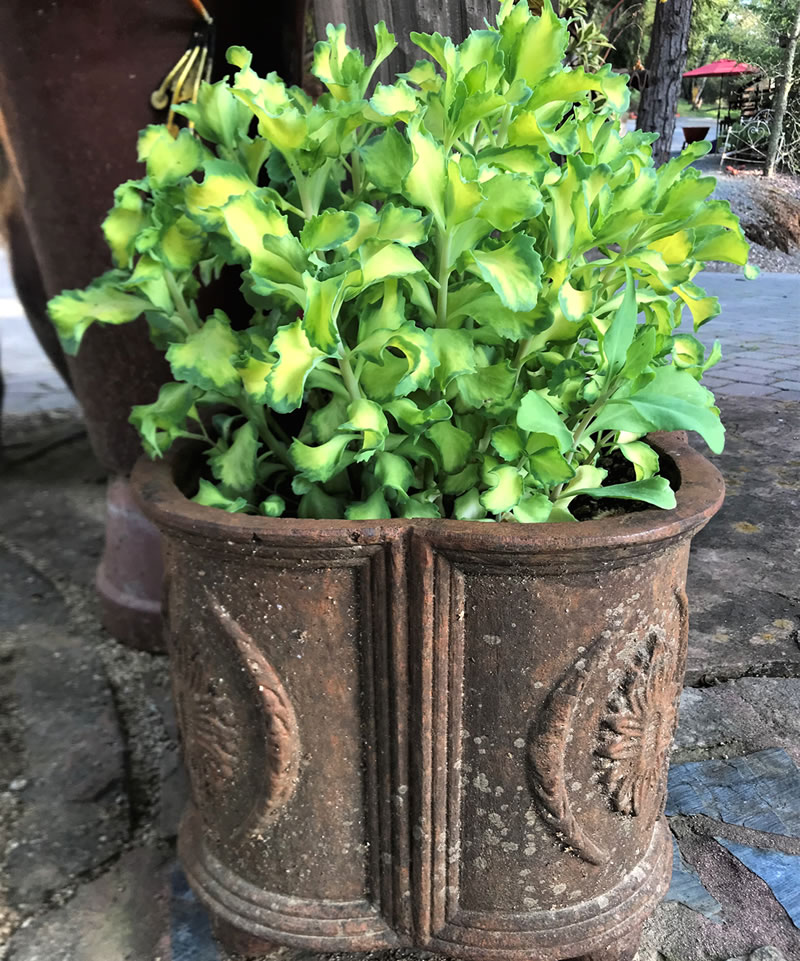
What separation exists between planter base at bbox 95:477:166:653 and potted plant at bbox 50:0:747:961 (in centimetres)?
62

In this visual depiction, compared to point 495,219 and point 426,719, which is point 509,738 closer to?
point 426,719

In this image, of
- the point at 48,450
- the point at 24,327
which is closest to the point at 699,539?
the point at 48,450

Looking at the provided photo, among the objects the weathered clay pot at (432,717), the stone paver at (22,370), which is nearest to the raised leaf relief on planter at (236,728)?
the weathered clay pot at (432,717)

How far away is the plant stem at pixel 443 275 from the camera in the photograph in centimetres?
61

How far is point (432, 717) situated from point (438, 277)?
0.35 meters

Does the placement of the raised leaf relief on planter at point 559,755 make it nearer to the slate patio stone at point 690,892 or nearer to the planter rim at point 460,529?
the planter rim at point 460,529

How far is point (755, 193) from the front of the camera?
935 millimetres

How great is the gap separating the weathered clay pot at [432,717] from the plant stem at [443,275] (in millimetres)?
170

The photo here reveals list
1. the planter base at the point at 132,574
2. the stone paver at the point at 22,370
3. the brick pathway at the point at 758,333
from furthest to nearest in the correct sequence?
1. the stone paver at the point at 22,370
2. the planter base at the point at 132,574
3. the brick pathway at the point at 758,333

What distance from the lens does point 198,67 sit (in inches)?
41.8

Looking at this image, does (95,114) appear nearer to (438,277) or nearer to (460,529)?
(438,277)

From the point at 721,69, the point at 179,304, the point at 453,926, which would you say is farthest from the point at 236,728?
the point at 721,69

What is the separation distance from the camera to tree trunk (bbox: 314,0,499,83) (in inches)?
35.3

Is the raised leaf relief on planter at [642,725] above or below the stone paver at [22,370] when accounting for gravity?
above
